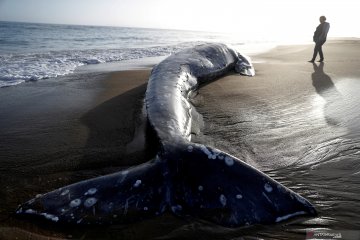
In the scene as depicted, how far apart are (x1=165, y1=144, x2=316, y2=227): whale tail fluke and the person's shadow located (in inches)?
109

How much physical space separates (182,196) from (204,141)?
1.60 metres

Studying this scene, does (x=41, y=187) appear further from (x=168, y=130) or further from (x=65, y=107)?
(x=65, y=107)

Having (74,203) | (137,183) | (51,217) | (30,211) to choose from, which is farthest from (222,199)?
(30,211)

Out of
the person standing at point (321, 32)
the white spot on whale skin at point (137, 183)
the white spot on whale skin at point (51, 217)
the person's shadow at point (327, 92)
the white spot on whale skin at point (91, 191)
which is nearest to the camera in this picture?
the white spot on whale skin at point (51, 217)

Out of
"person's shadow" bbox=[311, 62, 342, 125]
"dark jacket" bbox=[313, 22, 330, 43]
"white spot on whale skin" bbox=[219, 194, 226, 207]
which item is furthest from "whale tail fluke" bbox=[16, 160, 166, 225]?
"dark jacket" bbox=[313, 22, 330, 43]

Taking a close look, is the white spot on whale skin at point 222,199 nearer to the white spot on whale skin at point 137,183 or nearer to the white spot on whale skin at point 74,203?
the white spot on whale skin at point 137,183

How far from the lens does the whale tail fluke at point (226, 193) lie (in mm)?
2346

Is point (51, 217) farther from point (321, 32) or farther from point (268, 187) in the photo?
point (321, 32)

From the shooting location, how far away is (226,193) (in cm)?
245

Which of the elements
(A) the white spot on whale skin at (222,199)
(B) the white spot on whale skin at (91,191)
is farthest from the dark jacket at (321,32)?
(B) the white spot on whale skin at (91,191)

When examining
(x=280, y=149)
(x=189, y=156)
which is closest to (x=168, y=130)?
(x=189, y=156)

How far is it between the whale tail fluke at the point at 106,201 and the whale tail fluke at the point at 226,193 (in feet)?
0.63

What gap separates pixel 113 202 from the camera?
2.42 m

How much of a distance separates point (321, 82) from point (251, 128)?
411cm
